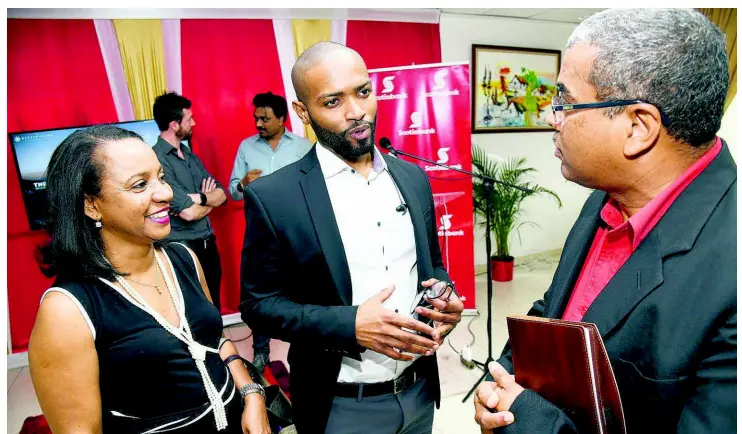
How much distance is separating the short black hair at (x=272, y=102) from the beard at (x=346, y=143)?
8.37 ft

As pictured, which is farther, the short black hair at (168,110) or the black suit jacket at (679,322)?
the short black hair at (168,110)

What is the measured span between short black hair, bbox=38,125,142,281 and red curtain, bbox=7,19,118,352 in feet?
9.58

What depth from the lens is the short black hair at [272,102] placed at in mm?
3871

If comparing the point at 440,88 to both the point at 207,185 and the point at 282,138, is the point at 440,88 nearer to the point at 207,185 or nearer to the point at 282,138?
the point at 282,138

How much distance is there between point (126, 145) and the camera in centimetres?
131

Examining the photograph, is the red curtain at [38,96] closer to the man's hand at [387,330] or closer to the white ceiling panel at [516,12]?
the man's hand at [387,330]

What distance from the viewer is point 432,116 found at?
3.98m

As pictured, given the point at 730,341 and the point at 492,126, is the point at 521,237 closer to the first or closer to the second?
the point at 492,126

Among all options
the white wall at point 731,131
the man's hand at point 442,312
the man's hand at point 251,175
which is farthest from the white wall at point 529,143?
the man's hand at point 442,312

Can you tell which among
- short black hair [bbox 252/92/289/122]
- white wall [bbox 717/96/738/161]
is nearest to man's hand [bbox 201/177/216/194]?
short black hair [bbox 252/92/289/122]

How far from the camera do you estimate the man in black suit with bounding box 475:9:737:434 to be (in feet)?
2.51

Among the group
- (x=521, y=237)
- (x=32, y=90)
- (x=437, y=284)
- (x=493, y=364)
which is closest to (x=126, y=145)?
(x=437, y=284)

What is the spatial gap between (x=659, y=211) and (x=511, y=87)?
506 cm

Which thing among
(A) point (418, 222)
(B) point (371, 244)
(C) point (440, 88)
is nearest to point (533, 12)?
(C) point (440, 88)
